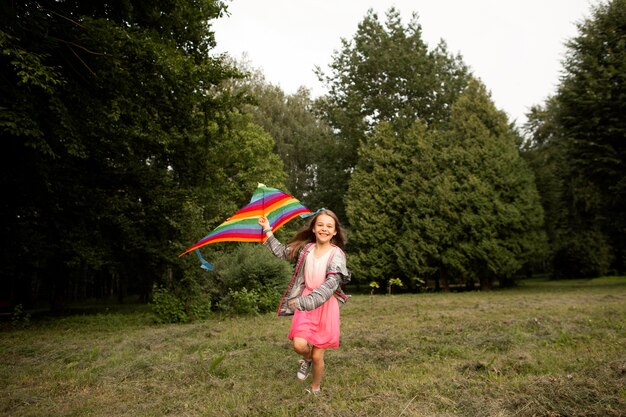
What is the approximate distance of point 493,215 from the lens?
2245 cm

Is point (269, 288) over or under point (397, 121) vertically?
under

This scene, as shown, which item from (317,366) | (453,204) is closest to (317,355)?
(317,366)

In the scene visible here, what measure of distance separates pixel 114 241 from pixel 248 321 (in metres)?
5.32

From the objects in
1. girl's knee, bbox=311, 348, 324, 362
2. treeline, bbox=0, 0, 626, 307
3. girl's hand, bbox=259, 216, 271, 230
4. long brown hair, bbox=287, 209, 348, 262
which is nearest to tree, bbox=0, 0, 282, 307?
treeline, bbox=0, 0, 626, 307

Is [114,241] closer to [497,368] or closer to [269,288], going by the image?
[269,288]

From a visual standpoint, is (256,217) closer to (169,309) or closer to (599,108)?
(169,309)

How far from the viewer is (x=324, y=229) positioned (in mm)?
4855

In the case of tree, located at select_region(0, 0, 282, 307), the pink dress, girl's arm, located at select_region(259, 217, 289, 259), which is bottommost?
the pink dress

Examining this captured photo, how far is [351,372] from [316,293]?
1491 millimetres

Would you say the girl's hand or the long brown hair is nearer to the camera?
the long brown hair

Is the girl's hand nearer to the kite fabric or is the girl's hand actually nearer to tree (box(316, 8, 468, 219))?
the kite fabric

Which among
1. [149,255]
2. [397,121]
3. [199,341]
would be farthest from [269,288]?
[397,121]

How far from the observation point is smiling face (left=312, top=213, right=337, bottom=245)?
15.9 feet

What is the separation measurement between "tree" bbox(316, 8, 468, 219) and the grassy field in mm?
21408
